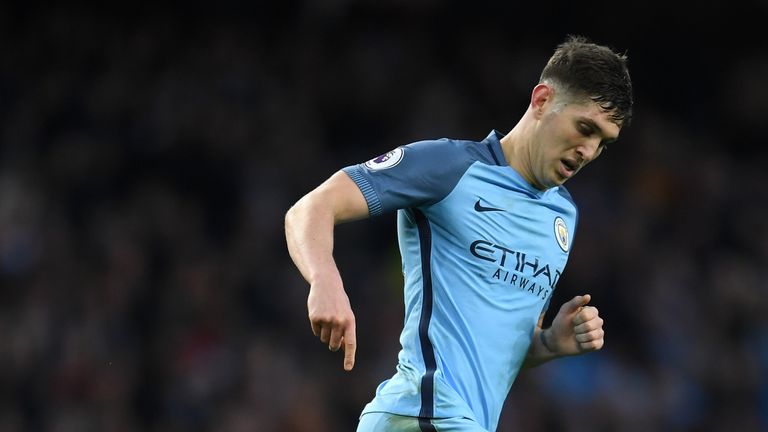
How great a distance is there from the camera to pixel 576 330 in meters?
3.59

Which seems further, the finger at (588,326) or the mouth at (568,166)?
the finger at (588,326)

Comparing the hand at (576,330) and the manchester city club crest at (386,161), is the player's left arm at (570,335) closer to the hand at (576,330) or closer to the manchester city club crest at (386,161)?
the hand at (576,330)

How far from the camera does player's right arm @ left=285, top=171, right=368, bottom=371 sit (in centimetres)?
276

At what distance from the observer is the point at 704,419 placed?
8.86 meters

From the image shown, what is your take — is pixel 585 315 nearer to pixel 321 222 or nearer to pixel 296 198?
pixel 321 222

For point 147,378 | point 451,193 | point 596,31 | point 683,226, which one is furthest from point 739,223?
point 451,193

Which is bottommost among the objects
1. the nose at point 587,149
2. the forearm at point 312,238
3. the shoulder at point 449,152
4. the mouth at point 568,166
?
the forearm at point 312,238

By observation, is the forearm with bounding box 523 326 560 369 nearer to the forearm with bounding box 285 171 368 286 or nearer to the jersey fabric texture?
the jersey fabric texture

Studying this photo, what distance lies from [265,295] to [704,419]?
3.46 m

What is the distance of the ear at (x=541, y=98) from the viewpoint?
11.4 ft

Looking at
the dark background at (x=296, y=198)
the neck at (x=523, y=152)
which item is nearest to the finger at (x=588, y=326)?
the neck at (x=523, y=152)

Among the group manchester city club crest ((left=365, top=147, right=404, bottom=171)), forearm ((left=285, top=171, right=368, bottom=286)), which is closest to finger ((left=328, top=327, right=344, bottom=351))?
forearm ((left=285, top=171, right=368, bottom=286))

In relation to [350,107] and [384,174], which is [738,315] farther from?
[384,174]

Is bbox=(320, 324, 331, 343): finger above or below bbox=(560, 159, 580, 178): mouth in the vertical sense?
below
